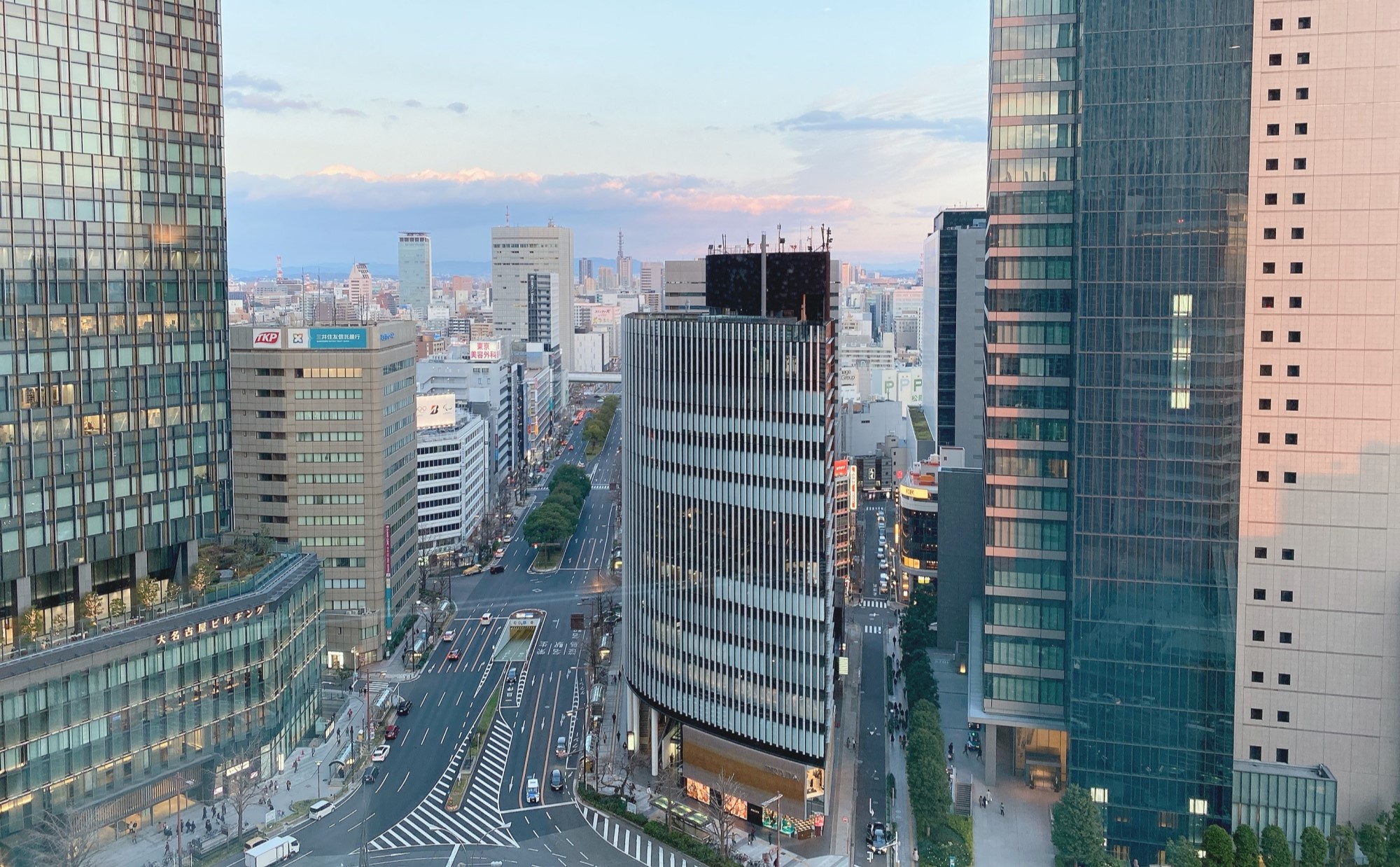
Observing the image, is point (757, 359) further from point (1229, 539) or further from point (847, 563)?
point (847, 563)

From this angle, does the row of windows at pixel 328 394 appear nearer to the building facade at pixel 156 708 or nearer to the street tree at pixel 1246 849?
the building facade at pixel 156 708

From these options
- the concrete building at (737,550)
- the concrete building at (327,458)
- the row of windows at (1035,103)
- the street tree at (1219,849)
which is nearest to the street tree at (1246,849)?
the street tree at (1219,849)

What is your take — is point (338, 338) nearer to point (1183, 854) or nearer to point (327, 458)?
point (327, 458)

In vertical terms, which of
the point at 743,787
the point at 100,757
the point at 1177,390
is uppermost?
the point at 1177,390

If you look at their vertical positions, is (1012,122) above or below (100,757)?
above

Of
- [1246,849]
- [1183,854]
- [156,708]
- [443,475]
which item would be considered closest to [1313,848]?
[1246,849]

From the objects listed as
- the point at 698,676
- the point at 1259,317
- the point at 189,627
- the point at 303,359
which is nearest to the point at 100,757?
the point at 189,627
